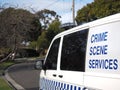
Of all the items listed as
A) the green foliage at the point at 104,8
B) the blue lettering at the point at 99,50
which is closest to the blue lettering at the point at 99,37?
the blue lettering at the point at 99,50

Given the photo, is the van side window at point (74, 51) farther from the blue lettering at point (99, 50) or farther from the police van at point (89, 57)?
the blue lettering at point (99, 50)

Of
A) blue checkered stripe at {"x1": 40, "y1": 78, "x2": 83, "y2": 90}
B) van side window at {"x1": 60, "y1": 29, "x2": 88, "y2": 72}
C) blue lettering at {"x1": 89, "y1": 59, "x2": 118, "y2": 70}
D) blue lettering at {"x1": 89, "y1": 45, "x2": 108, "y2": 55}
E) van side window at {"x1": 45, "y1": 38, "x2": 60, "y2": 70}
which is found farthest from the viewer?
van side window at {"x1": 45, "y1": 38, "x2": 60, "y2": 70}

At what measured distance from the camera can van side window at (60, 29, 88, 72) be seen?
653 cm

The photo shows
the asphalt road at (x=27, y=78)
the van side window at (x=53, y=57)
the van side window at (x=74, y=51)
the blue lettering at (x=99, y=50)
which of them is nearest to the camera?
the blue lettering at (x=99, y=50)

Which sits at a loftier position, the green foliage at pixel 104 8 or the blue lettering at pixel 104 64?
the green foliage at pixel 104 8

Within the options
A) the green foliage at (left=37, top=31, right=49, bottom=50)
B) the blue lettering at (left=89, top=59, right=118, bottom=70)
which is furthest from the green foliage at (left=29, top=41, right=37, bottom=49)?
the blue lettering at (left=89, top=59, right=118, bottom=70)

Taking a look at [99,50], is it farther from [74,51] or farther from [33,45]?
[33,45]

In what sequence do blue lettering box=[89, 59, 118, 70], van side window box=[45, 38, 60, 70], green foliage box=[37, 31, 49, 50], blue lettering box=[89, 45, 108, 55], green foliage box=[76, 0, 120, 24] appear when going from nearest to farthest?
blue lettering box=[89, 59, 118, 70], blue lettering box=[89, 45, 108, 55], van side window box=[45, 38, 60, 70], green foliage box=[76, 0, 120, 24], green foliage box=[37, 31, 49, 50]

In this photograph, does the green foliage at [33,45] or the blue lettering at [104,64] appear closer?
the blue lettering at [104,64]

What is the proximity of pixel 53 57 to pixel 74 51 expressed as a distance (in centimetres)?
130

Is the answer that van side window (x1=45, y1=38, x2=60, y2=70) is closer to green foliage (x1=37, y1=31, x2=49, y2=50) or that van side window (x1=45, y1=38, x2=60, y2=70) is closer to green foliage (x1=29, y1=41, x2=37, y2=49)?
green foliage (x1=37, y1=31, x2=49, y2=50)

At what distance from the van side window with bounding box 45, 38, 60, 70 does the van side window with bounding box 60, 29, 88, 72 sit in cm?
42

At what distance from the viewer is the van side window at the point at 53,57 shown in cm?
806

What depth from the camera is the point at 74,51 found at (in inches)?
277
